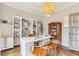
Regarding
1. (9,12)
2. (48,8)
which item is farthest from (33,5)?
(9,12)

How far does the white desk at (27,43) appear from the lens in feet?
7.43

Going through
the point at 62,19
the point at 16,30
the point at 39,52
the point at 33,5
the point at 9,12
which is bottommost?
the point at 39,52

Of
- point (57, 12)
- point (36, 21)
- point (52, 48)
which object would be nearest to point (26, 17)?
point (36, 21)

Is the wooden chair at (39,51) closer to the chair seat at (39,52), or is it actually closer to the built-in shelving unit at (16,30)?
the chair seat at (39,52)

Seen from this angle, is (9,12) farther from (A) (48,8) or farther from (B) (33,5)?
(A) (48,8)

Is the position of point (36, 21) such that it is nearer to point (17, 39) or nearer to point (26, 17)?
point (26, 17)

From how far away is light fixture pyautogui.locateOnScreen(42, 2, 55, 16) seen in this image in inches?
87.5

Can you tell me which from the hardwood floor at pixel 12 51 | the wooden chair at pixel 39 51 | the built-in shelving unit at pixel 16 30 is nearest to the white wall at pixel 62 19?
the wooden chair at pixel 39 51

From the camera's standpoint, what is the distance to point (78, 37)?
7.63ft

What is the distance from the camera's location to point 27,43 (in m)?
2.35

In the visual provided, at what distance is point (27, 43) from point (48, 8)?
788mm

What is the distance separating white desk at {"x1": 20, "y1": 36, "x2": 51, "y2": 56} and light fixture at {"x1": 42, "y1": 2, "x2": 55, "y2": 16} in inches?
18.6

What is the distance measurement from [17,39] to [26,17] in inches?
18.1

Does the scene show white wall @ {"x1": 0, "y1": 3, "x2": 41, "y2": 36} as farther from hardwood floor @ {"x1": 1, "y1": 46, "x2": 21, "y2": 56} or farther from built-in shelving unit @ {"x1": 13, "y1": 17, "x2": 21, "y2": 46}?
hardwood floor @ {"x1": 1, "y1": 46, "x2": 21, "y2": 56}
